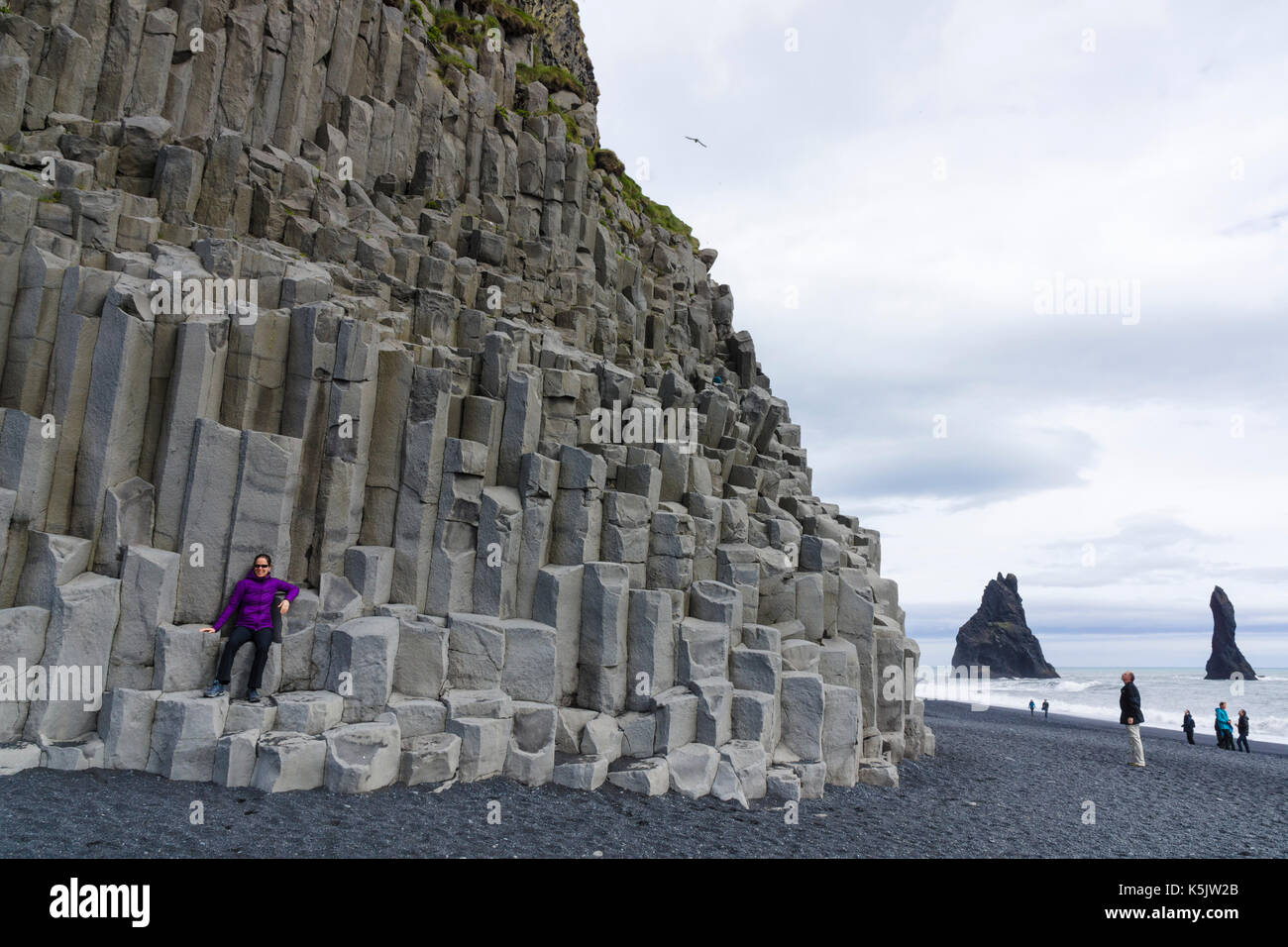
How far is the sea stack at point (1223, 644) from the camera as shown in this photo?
285ft

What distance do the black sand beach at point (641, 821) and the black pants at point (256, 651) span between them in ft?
3.85

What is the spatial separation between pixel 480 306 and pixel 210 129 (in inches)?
248

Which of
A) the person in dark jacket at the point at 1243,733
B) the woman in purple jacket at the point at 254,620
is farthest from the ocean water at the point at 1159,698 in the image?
the woman in purple jacket at the point at 254,620

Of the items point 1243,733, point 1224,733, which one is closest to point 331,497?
point 1224,733

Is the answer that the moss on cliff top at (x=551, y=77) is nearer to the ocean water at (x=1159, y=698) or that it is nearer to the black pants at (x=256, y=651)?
the black pants at (x=256, y=651)

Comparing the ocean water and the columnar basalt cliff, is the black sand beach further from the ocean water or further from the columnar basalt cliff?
the ocean water

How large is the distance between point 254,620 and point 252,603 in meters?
0.22

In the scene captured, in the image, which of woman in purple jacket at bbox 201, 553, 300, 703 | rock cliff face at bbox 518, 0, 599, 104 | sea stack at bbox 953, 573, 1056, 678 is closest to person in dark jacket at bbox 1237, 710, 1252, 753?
woman in purple jacket at bbox 201, 553, 300, 703

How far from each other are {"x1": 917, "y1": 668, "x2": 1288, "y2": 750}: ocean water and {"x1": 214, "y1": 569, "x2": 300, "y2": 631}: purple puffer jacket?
154 feet

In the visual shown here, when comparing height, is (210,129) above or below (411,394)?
above
